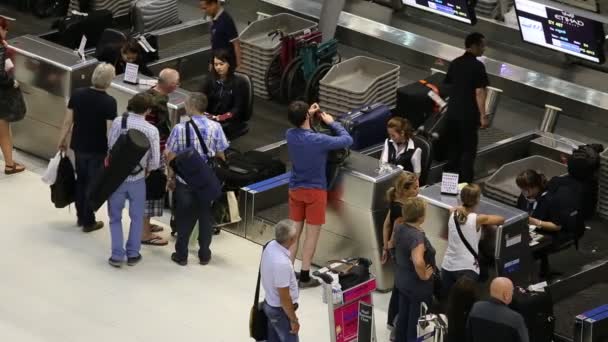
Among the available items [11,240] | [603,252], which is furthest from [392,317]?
[11,240]

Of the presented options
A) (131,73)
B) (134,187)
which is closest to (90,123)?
(134,187)

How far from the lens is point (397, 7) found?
17.5m

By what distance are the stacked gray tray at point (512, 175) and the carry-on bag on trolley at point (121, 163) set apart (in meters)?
3.41

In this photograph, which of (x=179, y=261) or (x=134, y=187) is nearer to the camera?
(x=134, y=187)

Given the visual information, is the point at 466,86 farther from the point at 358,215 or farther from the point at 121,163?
the point at 121,163

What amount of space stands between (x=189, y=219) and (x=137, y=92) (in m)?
1.79

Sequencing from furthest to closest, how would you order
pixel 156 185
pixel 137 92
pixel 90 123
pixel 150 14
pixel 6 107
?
1. pixel 150 14
2. pixel 6 107
3. pixel 137 92
4. pixel 156 185
5. pixel 90 123

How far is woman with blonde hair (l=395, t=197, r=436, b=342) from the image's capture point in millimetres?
9992

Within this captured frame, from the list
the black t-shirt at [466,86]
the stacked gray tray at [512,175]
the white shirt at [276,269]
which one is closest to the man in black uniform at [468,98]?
the black t-shirt at [466,86]

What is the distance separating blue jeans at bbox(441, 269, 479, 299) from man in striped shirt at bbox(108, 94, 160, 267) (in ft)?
8.07

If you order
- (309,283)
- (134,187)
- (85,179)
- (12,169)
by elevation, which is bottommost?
(12,169)

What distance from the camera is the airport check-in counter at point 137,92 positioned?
42.5 ft

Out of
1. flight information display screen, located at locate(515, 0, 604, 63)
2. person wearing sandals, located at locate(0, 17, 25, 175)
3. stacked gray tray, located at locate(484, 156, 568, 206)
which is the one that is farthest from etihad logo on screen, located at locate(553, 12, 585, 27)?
person wearing sandals, located at locate(0, 17, 25, 175)

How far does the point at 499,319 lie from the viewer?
9156mm
